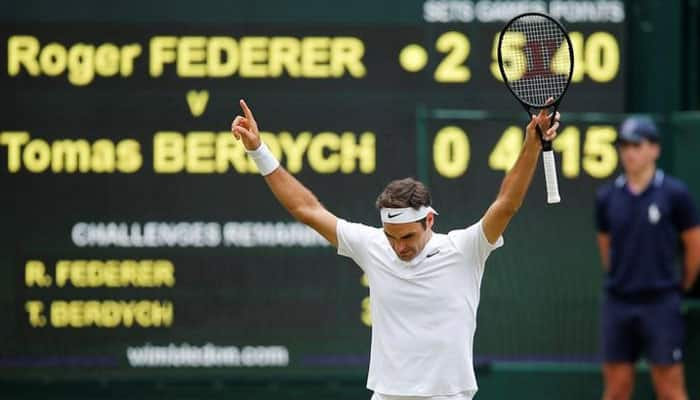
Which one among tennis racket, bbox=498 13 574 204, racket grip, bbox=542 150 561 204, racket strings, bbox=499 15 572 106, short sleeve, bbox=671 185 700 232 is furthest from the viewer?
short sleeve, bbox=671 185 700 232

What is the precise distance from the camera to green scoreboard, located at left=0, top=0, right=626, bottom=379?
26.1 ft

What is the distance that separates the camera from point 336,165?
7.96 metres

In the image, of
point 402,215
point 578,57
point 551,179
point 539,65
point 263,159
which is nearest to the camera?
point 551,179

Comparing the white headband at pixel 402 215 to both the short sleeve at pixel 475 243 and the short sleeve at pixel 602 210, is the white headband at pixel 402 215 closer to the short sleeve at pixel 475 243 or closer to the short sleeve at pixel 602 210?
the short sleeve at pixel 475 243

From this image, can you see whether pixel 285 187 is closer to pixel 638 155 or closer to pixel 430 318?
pixel 430 318

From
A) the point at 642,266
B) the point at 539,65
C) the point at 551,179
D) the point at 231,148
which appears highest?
the point at 539,65

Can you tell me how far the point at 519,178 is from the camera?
507cm

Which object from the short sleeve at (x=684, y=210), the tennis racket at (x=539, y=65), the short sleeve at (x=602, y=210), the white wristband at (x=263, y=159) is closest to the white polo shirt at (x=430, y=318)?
the tennis racket at (x=539, y=65)

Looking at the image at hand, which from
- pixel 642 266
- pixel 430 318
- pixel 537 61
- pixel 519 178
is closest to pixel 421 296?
pixel 430 318

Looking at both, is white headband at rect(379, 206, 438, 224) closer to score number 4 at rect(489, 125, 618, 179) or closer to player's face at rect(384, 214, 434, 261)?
player's face at rect(384, 214, 434, 261)

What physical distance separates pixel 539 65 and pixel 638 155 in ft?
5.85

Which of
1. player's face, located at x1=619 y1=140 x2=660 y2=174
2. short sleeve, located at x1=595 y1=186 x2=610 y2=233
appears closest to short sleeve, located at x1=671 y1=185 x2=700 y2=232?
player's face, located at x1=619 y1=140 x2=660 y2=174

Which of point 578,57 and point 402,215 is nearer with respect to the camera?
point 402,215

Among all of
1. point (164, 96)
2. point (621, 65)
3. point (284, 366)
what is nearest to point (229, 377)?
point (284, 366)
